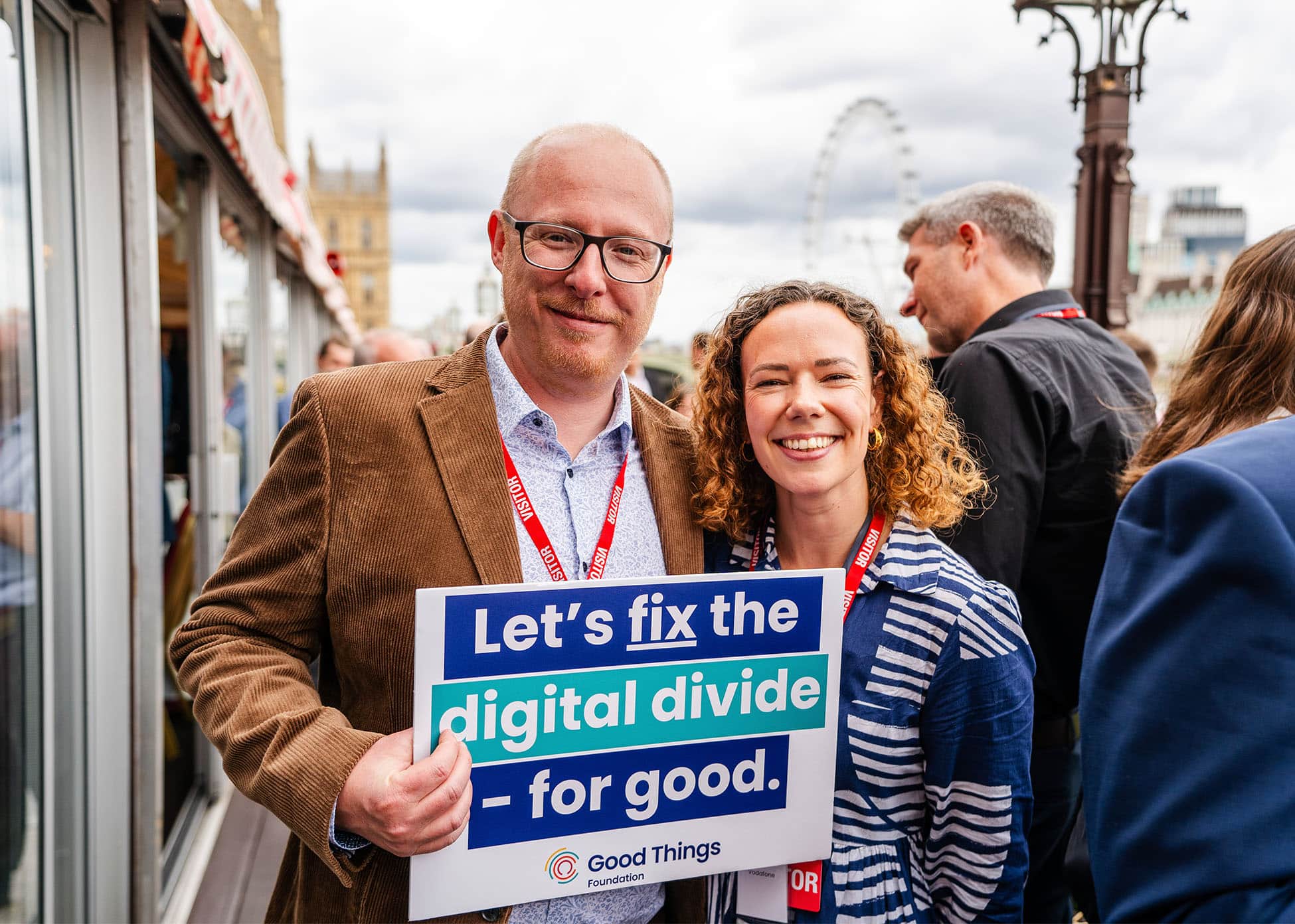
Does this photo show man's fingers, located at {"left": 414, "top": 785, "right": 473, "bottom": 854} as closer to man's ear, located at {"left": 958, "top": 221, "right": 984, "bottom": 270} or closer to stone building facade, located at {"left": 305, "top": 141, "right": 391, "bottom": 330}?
man's ear, located at {"left": 958, "top": 221, "right": 984, "bottom": 270}

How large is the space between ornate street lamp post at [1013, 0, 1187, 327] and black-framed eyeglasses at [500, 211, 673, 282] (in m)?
3.90

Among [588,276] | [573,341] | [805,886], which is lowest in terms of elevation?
[805,886]

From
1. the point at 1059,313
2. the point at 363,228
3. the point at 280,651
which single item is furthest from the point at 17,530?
the point at 363,228

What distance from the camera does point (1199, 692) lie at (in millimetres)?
770

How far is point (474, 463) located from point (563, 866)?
2.07 feet

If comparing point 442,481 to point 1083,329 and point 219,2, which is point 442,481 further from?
point 219,2

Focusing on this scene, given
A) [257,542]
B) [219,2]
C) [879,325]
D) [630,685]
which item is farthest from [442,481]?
[219,2]

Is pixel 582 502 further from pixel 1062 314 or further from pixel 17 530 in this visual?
pixel 1062 314

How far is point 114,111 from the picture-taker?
8.22ft

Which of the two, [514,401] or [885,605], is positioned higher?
[514,401]

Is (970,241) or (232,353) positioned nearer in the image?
(970,241)

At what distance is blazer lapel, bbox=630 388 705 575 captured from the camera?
165 cm

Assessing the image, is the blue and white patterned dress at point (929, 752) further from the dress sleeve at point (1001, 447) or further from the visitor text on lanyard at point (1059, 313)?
the visitor text on lanyard at point (1059, 313)

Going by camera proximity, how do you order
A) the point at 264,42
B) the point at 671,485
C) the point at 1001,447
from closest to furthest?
the point at 671,485 < the point at 1001,447 < the point at 264,42
